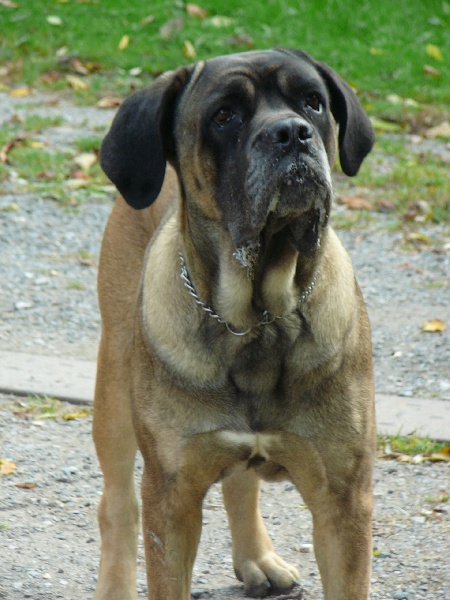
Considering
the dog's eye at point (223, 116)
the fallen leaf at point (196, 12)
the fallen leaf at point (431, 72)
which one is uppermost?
the dog's eye at point (223, 116)

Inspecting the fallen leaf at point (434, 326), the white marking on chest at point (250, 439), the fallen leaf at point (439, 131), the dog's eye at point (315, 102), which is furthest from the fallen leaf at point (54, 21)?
the white marking on chest at point (250, 439)

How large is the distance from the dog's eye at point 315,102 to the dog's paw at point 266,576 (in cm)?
171

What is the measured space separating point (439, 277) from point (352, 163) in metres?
3.21

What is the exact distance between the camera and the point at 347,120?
3.45 m

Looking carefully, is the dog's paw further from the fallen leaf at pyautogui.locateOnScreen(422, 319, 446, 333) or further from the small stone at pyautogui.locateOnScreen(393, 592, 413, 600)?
the fallen leaf at pyautogui.locateOnScreen(422, 319, 446, 333)

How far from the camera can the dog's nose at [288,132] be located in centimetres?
292

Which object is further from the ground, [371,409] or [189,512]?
[371,409]

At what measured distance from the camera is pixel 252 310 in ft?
11.0

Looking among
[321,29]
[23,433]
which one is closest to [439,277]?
[23,433]

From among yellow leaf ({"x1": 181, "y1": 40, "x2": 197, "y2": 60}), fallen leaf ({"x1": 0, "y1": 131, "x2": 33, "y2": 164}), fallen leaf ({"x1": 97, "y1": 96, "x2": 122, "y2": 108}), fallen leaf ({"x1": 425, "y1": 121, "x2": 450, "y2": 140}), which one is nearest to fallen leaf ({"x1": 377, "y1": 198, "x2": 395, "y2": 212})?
fallen leaf ({"x1": 425, "y1": 121, "x2": 450, "y2": 140})

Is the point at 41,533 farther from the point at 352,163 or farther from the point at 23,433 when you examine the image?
the point at 352,163

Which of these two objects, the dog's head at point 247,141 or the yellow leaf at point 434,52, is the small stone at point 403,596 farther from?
the yellow leaf at point 434,52

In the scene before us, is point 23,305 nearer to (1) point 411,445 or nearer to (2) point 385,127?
(1) point 411,445

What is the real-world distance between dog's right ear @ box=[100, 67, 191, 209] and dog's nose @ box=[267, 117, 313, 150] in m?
0.47
